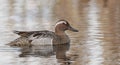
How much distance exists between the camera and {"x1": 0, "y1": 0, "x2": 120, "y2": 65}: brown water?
11508 millimetres

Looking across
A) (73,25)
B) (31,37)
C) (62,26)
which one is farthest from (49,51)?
(73,25)

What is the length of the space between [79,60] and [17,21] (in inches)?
163

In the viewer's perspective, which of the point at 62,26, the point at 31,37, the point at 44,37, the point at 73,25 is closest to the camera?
the point at 31,37

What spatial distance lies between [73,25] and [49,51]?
2383mm

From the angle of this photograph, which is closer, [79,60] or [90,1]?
[79,60]

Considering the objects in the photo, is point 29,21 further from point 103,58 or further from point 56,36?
point 103,58

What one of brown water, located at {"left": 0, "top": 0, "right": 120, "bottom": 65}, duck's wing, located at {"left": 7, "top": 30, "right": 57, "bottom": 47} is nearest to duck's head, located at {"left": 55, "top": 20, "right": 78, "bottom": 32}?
brown water, located at {"left": 0, "top": 0, "right": 120, "bottom": 65}

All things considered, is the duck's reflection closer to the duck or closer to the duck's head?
the duck

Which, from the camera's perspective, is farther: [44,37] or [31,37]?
[44,37]

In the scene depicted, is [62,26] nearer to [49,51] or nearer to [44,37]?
[44,37]

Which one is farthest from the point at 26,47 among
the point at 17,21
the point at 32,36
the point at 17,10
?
the point at 17,10

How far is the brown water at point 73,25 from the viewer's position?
11508mm

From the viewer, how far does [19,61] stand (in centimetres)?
1126

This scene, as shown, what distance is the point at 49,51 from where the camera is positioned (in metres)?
12.5
